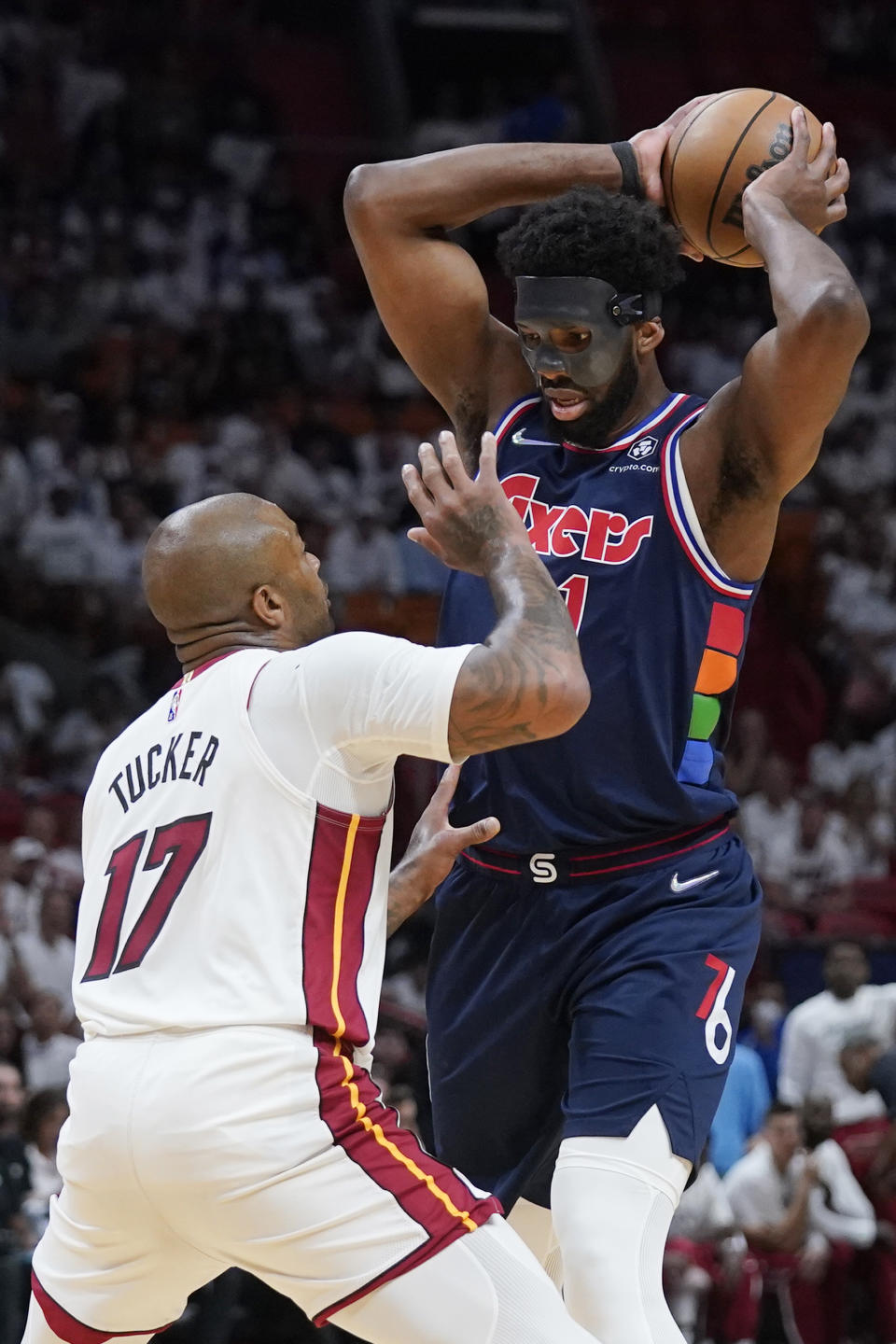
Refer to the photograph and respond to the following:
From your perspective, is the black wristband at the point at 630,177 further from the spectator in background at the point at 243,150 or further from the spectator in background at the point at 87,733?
the spectator in background at the point at 243,150

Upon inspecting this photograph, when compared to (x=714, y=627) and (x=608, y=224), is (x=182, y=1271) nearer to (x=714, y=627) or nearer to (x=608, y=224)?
(x=714, y=627)

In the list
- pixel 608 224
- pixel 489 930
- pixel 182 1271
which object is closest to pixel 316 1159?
pixel 182 1271

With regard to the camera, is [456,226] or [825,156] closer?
[825,156]

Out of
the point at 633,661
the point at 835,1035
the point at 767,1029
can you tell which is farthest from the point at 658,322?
the point at 767,1029

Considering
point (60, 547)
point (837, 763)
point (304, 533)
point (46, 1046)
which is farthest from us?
point (837, 763)

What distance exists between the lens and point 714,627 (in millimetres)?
4145

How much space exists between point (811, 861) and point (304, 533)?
430 centimetres

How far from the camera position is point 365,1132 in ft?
11.1

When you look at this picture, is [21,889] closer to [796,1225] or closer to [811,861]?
[796,1225]

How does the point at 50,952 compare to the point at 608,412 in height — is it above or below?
below

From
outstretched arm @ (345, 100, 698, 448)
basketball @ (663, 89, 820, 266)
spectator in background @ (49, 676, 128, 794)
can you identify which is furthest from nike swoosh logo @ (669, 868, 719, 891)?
spectator in background @ (49, 676, 128, 794)

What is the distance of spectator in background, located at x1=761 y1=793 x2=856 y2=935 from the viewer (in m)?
13.1

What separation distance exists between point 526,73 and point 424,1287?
18.2 metres

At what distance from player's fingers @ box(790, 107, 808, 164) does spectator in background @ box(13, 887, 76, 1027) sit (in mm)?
6714
